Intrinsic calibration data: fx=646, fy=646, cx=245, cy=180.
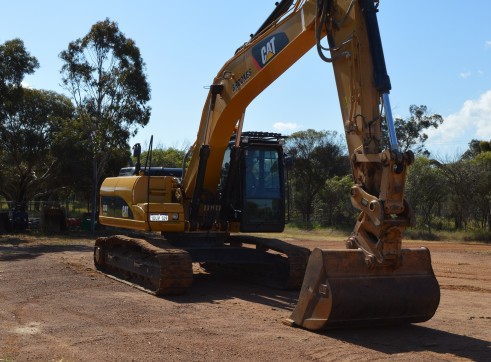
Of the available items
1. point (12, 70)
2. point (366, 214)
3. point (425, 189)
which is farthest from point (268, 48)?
point (425, 189)

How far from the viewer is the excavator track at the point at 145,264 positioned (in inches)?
438

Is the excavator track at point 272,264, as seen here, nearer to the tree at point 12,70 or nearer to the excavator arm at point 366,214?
the excavator arm at point 366,214

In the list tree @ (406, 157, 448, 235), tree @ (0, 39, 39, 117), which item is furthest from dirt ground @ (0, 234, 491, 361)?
tree @ (406, 157, 448, 235)

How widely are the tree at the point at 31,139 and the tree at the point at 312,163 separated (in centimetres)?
1608

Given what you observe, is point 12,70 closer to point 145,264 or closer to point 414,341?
point 145,264

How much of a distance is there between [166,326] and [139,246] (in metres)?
4.01

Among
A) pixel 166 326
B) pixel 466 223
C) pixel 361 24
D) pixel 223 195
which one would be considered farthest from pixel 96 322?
pixel 466 223

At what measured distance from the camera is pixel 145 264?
12.1 meters

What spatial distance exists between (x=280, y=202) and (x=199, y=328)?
4482mm

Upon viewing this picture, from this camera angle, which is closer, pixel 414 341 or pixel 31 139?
pixel 414 341

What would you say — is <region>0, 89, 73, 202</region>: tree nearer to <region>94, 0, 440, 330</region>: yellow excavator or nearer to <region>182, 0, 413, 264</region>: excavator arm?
<region>94, 0, 440, 330</region>: yellow excavator

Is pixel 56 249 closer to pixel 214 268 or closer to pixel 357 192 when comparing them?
pixel 214 268

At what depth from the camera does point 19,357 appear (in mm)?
6922

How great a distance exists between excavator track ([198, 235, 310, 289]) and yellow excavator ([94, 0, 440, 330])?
26mm
